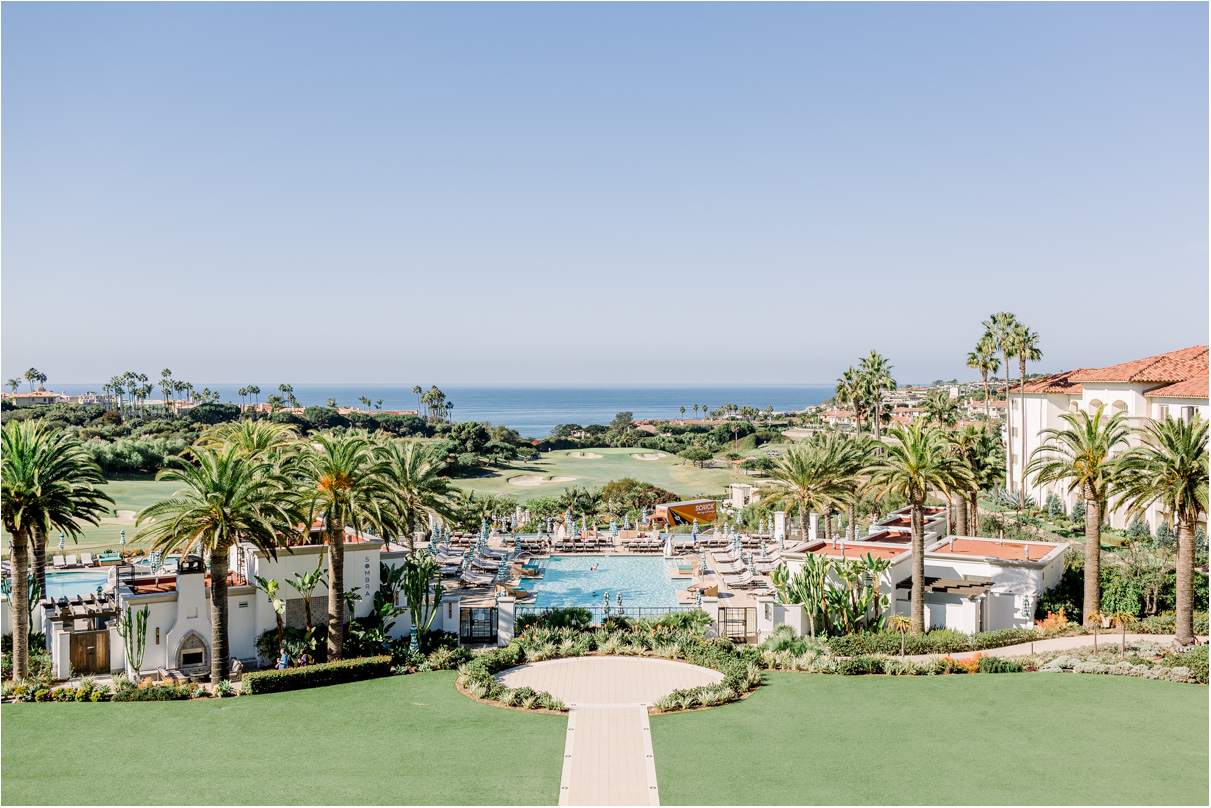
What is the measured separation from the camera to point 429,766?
632 inches

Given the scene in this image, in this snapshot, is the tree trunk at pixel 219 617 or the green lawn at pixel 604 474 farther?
the green lawn at pixel 604 474

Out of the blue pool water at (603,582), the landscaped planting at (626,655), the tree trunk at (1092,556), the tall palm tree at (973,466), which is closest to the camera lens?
the landscaped planting at (626,655)

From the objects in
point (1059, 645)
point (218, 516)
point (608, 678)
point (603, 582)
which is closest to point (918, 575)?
point (1059, 645)

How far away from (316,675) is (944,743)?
1597 centimetres

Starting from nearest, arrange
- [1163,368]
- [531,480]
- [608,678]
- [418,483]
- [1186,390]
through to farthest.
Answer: [608,678] < [418,483] < [1186,390] < [1163,368] < [531,480]

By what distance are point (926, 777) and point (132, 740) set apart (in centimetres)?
1674

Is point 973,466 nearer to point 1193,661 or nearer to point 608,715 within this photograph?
point 1193,661

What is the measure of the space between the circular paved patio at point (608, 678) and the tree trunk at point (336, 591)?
16.0 feet

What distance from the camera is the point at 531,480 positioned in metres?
91.9

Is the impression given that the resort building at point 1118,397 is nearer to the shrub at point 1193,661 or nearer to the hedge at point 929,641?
the hedge at point 929,641

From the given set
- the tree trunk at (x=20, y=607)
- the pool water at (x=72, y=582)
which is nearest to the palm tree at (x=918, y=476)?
the tree trunk at (x=20, y=607)

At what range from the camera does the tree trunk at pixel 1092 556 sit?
25453 millimetres

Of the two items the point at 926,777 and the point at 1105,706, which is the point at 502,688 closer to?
the point at 926,777

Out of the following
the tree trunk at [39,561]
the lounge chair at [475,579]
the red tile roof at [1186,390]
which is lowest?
the lounge chair at [475,579]
